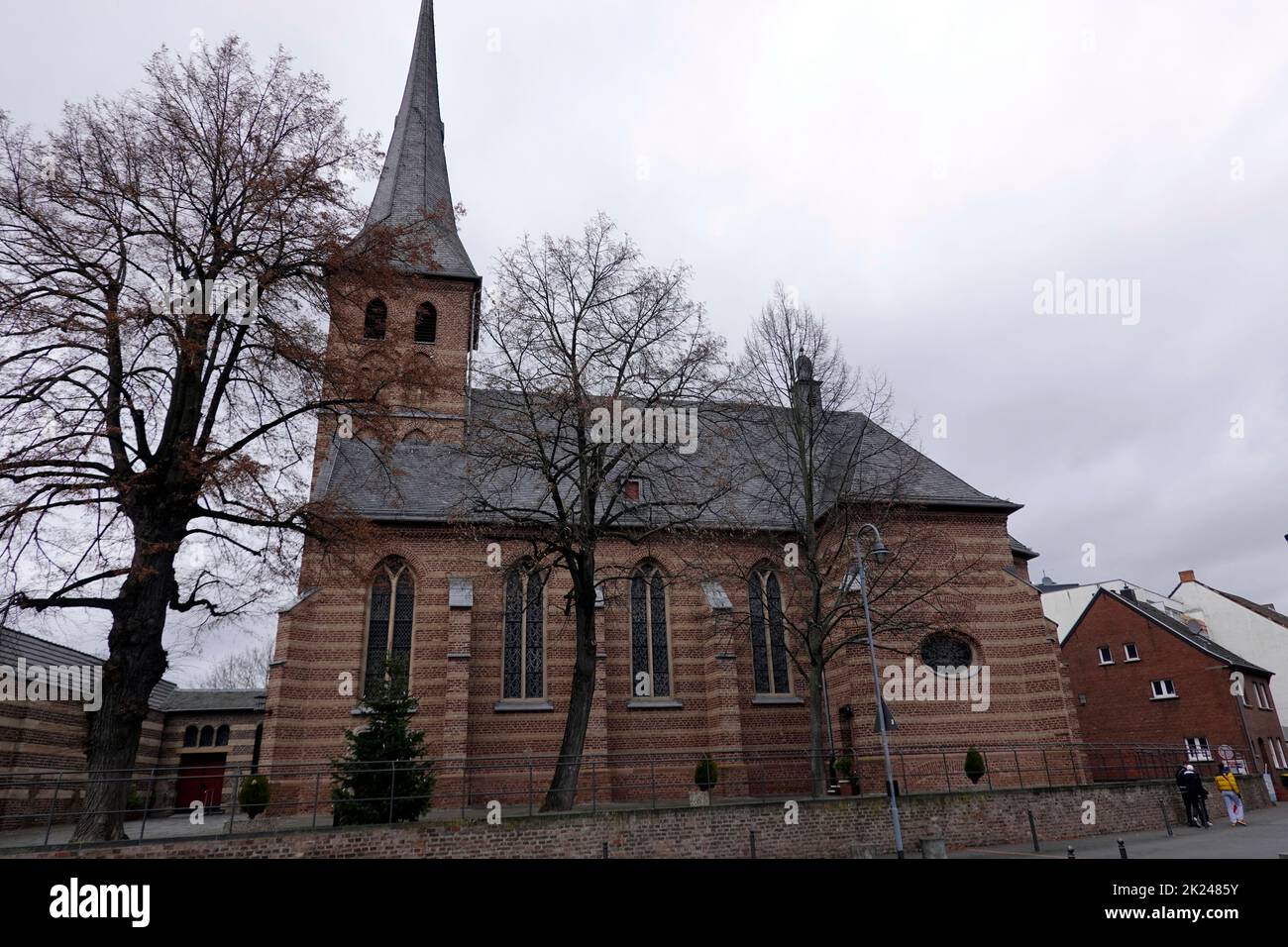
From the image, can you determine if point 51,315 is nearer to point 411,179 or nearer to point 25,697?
point 25,697

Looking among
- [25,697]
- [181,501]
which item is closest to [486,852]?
[181,501]

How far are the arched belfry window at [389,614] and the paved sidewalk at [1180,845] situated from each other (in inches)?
570

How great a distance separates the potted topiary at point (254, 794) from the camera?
16.1m

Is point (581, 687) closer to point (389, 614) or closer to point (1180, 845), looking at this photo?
point (389, 614)

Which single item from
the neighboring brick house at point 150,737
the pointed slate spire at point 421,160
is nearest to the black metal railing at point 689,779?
the neighboring brick house at point 150,737

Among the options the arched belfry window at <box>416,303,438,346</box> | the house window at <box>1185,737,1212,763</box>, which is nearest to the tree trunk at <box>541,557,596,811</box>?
the arched belfry window at <box>416,303,438,346</box>

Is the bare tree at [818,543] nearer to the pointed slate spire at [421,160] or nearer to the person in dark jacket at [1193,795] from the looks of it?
the person in dark jacket at [1193,795]

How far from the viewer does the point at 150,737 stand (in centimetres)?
2878

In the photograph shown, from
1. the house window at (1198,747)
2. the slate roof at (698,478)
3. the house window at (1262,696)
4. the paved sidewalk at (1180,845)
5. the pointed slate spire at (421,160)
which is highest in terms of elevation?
the pointed slate spire at (421,160)

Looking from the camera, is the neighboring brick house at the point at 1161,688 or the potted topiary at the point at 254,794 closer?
the potted topiary at the point at 254,794

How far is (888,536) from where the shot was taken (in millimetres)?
21844

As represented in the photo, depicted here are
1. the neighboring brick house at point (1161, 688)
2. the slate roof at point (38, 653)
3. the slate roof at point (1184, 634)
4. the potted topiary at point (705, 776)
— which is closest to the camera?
the potted topiary at point (705, 776)

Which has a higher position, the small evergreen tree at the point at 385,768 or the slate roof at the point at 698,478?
the slate roof at the point at 698,478

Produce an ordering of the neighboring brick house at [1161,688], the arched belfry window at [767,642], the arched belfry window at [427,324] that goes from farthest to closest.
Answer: the neighboring brick house at [1161,688]
the arched belfry window at [427,324]
the arched belfry window at [767,642]
